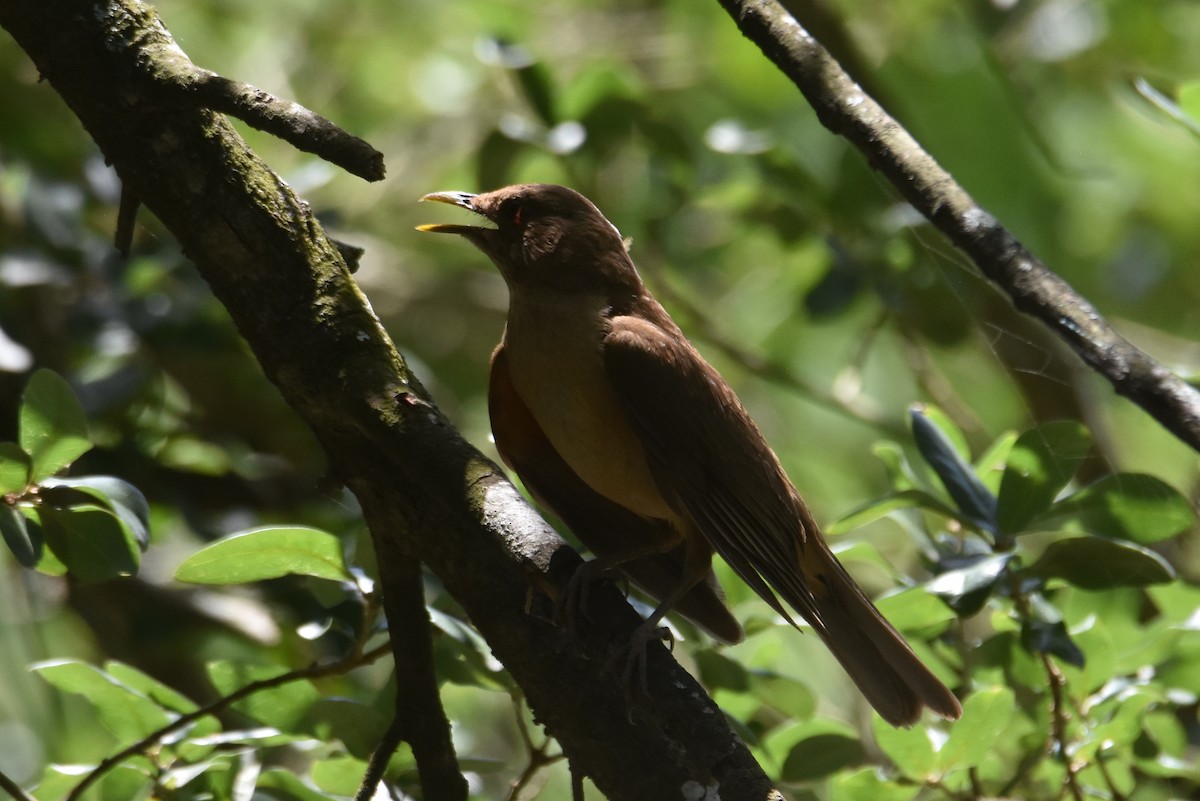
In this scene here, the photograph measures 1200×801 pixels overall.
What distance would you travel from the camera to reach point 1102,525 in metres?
2.89

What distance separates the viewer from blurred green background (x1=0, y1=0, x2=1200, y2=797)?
4148 mm

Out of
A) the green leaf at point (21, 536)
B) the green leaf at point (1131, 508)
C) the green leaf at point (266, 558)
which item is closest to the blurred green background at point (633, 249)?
the green leaf at point (266, 558)

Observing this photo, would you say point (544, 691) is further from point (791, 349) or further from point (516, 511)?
point (791, 349)

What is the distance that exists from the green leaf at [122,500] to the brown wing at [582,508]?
90 cm

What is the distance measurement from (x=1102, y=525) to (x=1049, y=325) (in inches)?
37.0

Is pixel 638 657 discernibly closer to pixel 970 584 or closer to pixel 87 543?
pixel 970 584

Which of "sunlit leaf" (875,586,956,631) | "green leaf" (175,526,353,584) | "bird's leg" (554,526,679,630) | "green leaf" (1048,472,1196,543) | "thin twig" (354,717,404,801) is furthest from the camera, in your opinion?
"sunlit leaf" (875,586,956,631)

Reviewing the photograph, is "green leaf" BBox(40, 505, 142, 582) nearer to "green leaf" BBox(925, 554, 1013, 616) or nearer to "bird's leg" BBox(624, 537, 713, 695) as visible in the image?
"bird's leg" BBox(624, 537, 713, 695)

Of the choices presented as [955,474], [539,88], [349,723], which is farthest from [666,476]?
[539,88]

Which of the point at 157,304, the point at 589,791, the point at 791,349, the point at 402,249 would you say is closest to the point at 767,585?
the point at 589,791

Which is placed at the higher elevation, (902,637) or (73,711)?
(73,711)

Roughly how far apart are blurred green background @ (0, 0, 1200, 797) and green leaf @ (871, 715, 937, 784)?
45cm

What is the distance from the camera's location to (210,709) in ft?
8.33

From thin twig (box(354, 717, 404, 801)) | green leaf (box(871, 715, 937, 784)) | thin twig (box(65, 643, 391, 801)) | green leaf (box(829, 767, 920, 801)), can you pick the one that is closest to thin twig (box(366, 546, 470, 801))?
thin twig (box(354, 717, 404, 801))
